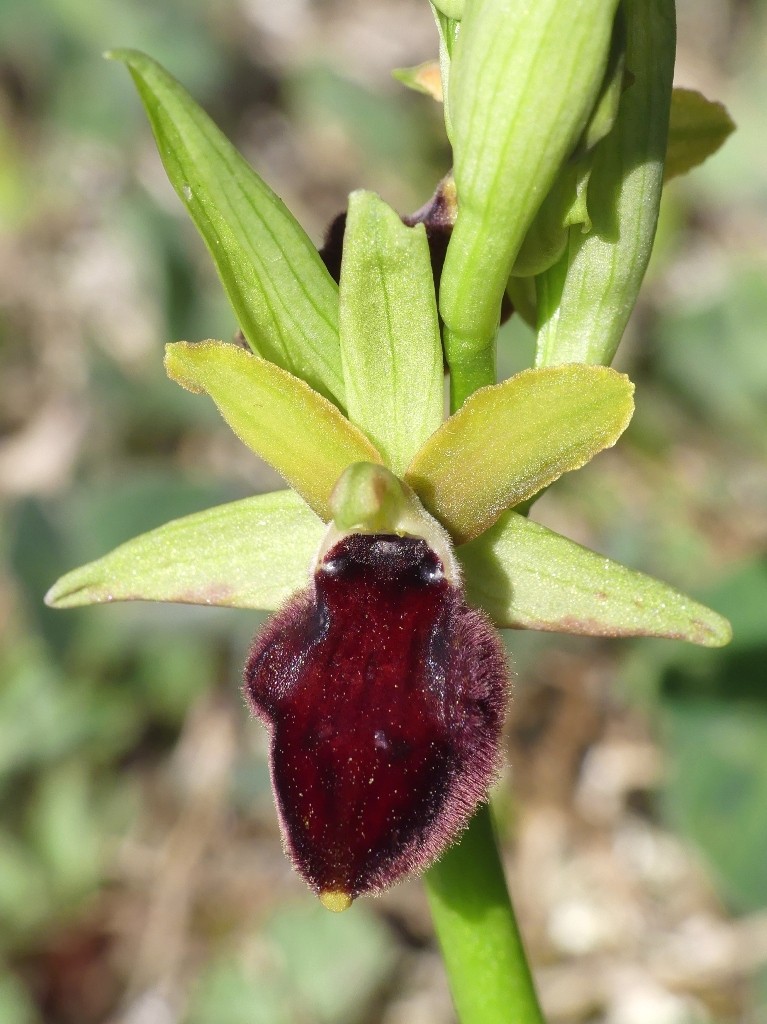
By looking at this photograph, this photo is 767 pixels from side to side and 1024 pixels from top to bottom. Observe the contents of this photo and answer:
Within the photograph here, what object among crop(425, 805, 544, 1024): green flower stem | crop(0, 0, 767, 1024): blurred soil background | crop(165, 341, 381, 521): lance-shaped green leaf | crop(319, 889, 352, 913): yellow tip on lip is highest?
crop(165, 341, 381, 521): lance-shaped green leaf

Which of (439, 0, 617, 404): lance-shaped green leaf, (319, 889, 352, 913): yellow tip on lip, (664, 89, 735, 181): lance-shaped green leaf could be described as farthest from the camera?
(664, 89, 735, 181): lance-shaped green leaf

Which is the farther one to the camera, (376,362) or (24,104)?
(24,104)

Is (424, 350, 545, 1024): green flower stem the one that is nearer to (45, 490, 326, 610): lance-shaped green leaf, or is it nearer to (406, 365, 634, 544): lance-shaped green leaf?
(406, 365, 634, 544): lance-shaped green leaf

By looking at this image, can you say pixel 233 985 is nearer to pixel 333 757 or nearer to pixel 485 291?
pixel 333 757

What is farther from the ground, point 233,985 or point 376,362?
point 376,362

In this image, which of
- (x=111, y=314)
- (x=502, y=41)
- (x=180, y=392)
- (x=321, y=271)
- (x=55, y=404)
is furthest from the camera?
(x=111, y=314)

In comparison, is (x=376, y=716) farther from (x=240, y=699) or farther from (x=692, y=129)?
(x=240, y=699)

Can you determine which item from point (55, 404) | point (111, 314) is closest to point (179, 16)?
point (111, 314)

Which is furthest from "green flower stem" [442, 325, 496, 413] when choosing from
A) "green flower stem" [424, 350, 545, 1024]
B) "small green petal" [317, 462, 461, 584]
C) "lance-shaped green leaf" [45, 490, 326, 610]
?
"lance-shaped green leaf" [45, 490, 326, 610]
